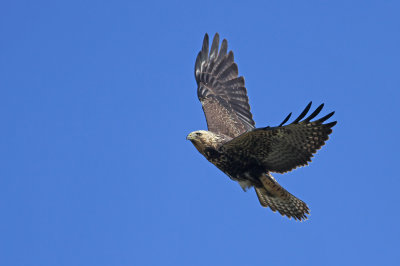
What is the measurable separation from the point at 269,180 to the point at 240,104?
8.31 feet

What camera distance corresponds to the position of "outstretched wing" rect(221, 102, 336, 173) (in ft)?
27.8

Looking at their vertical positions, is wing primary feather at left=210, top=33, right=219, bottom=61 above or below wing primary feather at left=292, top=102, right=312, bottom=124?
above

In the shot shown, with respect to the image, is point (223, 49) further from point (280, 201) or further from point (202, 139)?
point (280, 201)

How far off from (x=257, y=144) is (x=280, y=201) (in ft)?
4.82

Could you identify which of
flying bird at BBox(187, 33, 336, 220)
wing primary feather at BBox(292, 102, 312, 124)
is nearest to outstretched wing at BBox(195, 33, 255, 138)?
flying bird at BBox(187, 33, 336, 220)

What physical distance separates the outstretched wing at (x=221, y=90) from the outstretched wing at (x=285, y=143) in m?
1.76

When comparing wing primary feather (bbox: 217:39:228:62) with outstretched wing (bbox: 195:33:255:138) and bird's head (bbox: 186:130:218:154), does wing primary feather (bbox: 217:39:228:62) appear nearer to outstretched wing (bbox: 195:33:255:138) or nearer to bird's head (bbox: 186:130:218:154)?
outstretched wing (bbox: 195:33:255:138)

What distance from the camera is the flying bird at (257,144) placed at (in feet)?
28.2

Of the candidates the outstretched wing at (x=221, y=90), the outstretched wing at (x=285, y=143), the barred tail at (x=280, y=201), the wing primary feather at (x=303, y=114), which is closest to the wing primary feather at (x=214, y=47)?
the outstretched wing at (x=221, y=90)

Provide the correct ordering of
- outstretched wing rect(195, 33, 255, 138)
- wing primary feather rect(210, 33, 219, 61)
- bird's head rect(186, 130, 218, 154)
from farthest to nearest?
wing primary feather rect(210, 33, 219, 61) < outstretched wing rect(195, 33, 255, 138) < bird's head rect(186, 130, 218, 154)

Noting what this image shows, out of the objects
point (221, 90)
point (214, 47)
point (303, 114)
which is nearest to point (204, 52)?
point (214, 47)

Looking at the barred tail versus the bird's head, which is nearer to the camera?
the bird's head

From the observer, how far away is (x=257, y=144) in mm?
8977

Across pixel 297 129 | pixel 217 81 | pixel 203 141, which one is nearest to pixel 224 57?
pixel 217 81
